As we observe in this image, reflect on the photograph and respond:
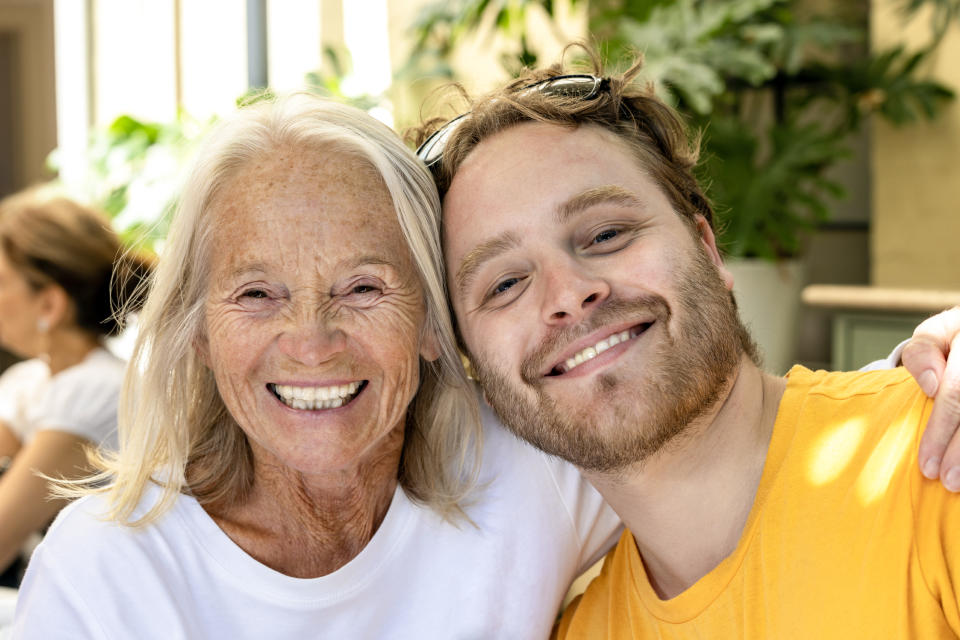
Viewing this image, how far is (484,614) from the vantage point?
156 cm

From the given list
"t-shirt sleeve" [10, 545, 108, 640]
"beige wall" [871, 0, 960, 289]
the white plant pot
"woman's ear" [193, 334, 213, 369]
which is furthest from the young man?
"beige wall" [871, 0, 960, 289]

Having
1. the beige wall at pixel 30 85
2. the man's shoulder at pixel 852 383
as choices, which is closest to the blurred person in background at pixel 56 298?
the man's shoulder at pixel 852 383

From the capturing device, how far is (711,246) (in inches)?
63.9

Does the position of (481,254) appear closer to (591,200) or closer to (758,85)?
(591,200)

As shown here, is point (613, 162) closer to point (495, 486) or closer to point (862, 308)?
point (495, 486)

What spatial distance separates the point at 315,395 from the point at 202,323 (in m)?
0.24

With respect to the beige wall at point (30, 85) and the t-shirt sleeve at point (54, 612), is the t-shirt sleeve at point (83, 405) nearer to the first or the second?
the t-shirt sleeve at point (54, 612)

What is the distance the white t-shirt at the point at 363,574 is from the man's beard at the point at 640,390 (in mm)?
260

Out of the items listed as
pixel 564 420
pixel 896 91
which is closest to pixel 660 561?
pixel 564 420

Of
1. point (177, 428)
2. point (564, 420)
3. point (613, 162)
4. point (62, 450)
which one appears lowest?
point (62, 450)

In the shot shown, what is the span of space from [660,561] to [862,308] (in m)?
2.46

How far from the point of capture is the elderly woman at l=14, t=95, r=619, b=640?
1.43 metres

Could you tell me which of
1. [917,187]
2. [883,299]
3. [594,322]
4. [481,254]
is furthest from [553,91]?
[917,187]

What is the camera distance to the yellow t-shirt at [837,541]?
1.19m
